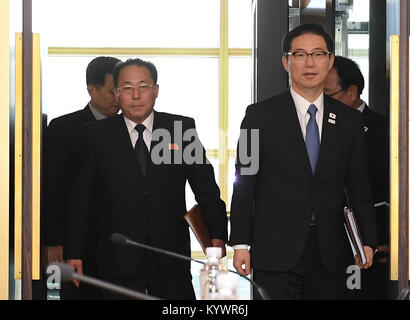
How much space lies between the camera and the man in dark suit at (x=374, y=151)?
165 inches

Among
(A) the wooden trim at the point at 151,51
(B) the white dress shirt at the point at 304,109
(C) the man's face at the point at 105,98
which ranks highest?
(A) the wooden trim at the point at 151,51

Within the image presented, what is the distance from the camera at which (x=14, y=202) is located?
360 centimetres

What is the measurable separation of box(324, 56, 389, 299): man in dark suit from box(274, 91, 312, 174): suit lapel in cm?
55

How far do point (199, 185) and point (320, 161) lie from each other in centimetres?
62

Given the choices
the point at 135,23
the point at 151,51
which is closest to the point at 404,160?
the point at 151,51

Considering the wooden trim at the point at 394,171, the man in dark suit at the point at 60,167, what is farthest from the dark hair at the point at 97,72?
the wooden trim at the point at 394,171

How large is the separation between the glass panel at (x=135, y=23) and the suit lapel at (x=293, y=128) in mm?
6198

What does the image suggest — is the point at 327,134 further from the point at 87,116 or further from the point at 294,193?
the point at 87,116

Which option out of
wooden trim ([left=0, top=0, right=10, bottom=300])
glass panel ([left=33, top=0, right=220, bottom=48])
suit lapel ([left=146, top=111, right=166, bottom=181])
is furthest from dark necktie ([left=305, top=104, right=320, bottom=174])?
glass panel ([left=33, top=0, right=220, bottom=48])

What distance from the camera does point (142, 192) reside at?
3.89 metres

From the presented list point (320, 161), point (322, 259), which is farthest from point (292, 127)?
point (322, 259)

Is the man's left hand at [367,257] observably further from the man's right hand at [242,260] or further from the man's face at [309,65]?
the man's face at [309,65]

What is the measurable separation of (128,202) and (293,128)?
835 millimetres
